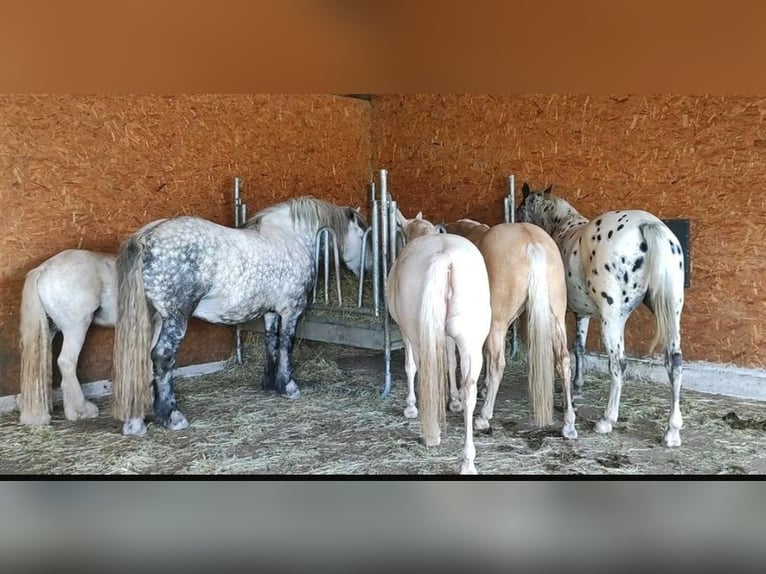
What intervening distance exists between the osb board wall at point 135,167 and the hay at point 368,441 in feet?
2.15

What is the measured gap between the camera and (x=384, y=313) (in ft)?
11.6

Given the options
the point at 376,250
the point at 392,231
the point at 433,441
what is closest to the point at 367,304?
the point at 376,250

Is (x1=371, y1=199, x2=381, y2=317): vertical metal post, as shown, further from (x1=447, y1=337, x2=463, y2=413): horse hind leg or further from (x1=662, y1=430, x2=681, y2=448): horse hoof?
(x1=662, y1=430, x2=681, y2=448): horse hoof

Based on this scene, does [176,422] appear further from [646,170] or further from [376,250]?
[646,170]

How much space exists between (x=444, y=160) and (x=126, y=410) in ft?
9.53

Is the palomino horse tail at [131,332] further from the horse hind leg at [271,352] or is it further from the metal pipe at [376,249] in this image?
the metal pipe at [376,249]

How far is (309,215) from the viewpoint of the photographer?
3.89 m

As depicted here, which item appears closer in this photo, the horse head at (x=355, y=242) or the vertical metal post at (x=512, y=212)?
the horse head at (x=355, y=242)

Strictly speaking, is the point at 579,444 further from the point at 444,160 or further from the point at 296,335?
the point at 444,160

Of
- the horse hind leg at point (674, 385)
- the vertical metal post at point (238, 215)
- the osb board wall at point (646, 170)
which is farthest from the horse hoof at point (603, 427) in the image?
the vertical metal post at point (238, 215)

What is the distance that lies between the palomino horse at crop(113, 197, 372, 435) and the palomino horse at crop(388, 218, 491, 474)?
110 centimetres

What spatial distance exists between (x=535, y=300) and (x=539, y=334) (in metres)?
0.16

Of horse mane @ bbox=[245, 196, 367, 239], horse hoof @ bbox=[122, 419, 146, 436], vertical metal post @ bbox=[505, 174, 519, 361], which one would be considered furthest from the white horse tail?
vertical metal post @ bbox=[505, 174, 519, 361]

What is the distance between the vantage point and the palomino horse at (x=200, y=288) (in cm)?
295
